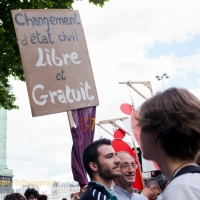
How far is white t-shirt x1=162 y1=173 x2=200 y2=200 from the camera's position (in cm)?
117

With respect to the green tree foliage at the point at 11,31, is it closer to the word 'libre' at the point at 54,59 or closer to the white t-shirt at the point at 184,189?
the word 'libre' at the point at 54,59

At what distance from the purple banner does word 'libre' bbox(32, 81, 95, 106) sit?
5.8 inches

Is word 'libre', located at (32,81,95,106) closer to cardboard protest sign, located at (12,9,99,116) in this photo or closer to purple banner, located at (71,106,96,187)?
cardboard protest sign, located at (12,9,99,116)

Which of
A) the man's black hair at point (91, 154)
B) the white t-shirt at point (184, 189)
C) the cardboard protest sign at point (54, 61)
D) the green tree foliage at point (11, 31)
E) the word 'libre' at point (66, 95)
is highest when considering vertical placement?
the green tree foliage at point (11, 31)

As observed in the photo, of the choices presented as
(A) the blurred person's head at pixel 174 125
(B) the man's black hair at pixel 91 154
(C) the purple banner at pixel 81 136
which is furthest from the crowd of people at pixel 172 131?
(C) the purple banner at pixel 81 136

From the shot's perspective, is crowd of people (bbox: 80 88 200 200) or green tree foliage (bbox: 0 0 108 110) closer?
crowd of people (bbox: 80 88 200 200)

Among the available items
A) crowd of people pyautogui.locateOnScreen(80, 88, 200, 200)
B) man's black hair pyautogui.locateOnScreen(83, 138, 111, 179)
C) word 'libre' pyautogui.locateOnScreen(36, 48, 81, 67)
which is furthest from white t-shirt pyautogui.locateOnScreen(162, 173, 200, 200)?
word 'libre' pyautogui.locateOnScreen(36, 48, 81, 67)

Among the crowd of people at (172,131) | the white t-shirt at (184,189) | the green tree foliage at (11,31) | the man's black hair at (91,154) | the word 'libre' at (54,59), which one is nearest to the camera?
the white t-shirt at (184,189)

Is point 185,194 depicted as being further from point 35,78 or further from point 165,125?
point 35,78

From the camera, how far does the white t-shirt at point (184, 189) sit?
3.84ft

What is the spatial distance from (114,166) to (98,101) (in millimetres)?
1214

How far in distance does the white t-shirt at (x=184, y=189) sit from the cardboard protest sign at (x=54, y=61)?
3.14m

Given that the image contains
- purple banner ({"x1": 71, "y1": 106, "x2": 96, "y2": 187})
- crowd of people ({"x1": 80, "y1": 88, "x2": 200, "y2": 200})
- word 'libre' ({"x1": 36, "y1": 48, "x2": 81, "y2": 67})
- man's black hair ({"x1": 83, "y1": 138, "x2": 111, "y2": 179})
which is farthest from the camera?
word 'libre' ({"x1": 36, "y1": 48, "x2": 81, "y2": 67})

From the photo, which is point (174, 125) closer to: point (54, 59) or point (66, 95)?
point (66, 95)
